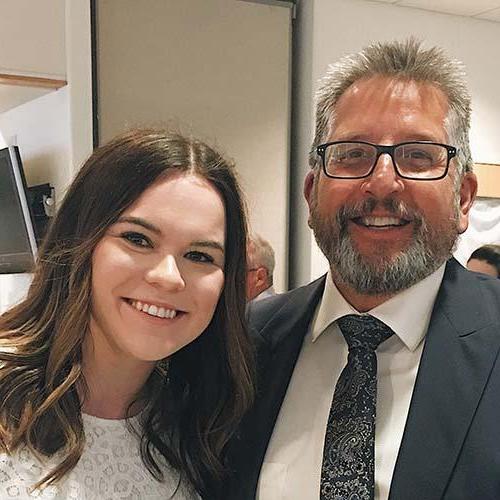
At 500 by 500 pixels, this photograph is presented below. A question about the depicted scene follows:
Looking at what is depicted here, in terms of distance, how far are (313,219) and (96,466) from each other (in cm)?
62

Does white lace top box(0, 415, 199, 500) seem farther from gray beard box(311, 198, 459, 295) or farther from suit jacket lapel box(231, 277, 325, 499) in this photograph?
gray beard box(311, 198, 459, 295)

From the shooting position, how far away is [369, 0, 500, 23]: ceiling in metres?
4.11

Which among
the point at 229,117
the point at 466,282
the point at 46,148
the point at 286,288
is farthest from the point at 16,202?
the point at 466,282

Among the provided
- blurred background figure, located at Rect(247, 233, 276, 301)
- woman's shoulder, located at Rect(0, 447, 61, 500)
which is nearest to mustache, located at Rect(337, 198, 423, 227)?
woman's shoulder, located at Rect(0, 447, 61, 500)

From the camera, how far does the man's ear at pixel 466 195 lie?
1569mm

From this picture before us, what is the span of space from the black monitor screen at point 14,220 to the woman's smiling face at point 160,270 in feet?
5.72

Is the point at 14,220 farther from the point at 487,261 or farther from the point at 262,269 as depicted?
the point at 487,261

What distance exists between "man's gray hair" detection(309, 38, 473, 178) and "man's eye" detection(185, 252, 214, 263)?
0.35m

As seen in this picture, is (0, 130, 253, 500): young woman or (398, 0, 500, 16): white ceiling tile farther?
(398, 0, 500, 16): white ceiling tile

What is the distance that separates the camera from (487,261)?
156 inches

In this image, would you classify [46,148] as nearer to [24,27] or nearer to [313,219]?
[24,27]

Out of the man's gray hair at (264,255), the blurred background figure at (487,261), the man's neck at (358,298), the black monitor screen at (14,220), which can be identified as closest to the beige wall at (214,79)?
the man's gray hair at (264,255)

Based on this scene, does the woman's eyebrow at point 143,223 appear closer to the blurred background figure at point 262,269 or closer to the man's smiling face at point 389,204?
the man's smiling face at point 389,204

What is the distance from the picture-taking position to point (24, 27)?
3.08m
